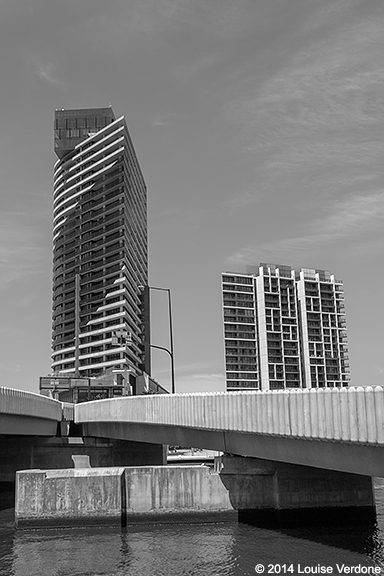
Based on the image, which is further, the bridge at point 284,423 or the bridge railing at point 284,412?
the bridge at point 284,423

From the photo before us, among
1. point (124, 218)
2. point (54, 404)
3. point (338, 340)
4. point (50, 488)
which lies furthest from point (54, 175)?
point (50, 488)

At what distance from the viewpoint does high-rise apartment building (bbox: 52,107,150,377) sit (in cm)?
15288

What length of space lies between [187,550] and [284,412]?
25.5 ft

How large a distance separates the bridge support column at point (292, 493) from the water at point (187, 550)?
Result: 1320 mm

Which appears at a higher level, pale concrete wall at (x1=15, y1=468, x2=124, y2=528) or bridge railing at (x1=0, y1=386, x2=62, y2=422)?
bridge railing at (x1=0, y1=386, x2=62, y2=422)

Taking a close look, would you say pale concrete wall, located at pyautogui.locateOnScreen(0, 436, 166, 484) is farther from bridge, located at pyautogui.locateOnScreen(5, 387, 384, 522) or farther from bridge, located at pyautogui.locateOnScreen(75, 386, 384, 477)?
bridge, located at pyautogui.locateOnScreen(75, 386, 384, 477)

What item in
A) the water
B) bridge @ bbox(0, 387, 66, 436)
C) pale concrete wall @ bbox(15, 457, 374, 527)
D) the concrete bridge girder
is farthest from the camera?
bridge @ bbox(0, 387, 66, 436)

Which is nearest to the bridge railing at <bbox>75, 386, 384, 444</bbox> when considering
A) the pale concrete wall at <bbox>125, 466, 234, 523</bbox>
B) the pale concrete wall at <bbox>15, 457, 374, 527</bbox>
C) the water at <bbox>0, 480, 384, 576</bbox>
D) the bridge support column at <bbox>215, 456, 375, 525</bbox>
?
the pale concrete wall at <bbox>125, 466, 234, 523</bbox>

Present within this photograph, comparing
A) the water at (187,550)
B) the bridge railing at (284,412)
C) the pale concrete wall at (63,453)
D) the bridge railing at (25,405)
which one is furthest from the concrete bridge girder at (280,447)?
the pale concrete wall at (63,453)

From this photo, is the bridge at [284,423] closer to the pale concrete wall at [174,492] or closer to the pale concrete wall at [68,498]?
the pale concrete wall at [174,492]

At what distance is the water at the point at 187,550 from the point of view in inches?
904

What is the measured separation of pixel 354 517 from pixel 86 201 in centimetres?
14235

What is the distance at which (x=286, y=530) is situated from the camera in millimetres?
28906

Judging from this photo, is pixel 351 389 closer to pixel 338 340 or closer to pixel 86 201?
pixel 86 201
